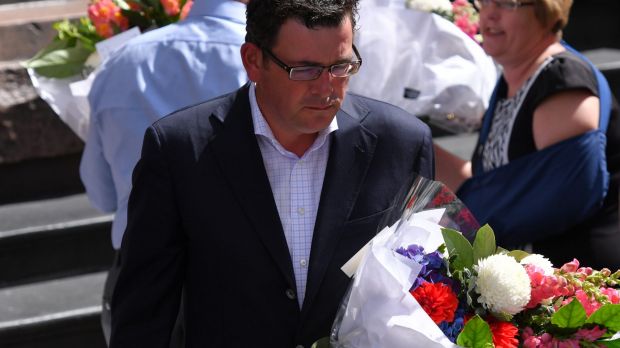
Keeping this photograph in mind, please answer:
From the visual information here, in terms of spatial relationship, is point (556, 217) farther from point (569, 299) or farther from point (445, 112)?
point (569, 299)

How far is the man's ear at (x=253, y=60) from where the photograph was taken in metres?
2.55

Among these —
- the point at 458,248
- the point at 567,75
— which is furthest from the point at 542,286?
the point at 567,75

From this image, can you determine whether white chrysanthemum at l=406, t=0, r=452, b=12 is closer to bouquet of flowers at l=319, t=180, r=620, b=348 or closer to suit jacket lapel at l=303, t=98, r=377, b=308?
suit jacket lapel at l=303, t=98, r=377, b=308

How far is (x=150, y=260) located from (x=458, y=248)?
0.77m

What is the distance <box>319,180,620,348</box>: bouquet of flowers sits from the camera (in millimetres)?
2117

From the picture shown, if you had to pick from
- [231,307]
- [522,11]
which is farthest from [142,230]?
[522,11]

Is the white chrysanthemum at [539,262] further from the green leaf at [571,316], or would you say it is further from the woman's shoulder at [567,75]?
the woman's shoulder at [567,75]

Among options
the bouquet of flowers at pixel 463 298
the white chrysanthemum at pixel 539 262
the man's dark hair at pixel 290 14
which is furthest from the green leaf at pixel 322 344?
the man's dark hair at pixel 290 14

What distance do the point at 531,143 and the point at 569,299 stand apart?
1.58m

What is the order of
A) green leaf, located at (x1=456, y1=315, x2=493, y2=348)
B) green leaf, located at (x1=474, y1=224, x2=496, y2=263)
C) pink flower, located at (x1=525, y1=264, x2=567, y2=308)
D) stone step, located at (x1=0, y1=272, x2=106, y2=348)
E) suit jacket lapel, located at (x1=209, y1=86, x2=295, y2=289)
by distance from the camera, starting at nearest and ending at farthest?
green leaf, located at (x1=456, y1=315, x2=493, y2=348), pink flower, located at (x1=525, y1=264, x2=567, y2=308), green leaf, located at (x1=474, y1=224, x2=496, y2=263), suit jacket lapel, located at (x1=209, y1=86, x2=295, y2=289), stone step, located at (x1=0, y1=272, x2=106, y2=348)

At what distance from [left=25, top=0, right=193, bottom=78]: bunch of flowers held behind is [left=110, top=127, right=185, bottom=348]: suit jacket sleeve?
1.71 m

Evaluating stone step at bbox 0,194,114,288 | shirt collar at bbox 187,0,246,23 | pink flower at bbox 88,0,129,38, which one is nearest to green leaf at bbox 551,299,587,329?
shirt collar at bbox 187,0,246,23

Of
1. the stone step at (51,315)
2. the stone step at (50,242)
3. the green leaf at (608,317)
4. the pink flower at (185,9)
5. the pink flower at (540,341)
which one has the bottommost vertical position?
the stone step at (51,315)

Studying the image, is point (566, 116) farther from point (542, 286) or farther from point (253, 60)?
point (542, 286)
